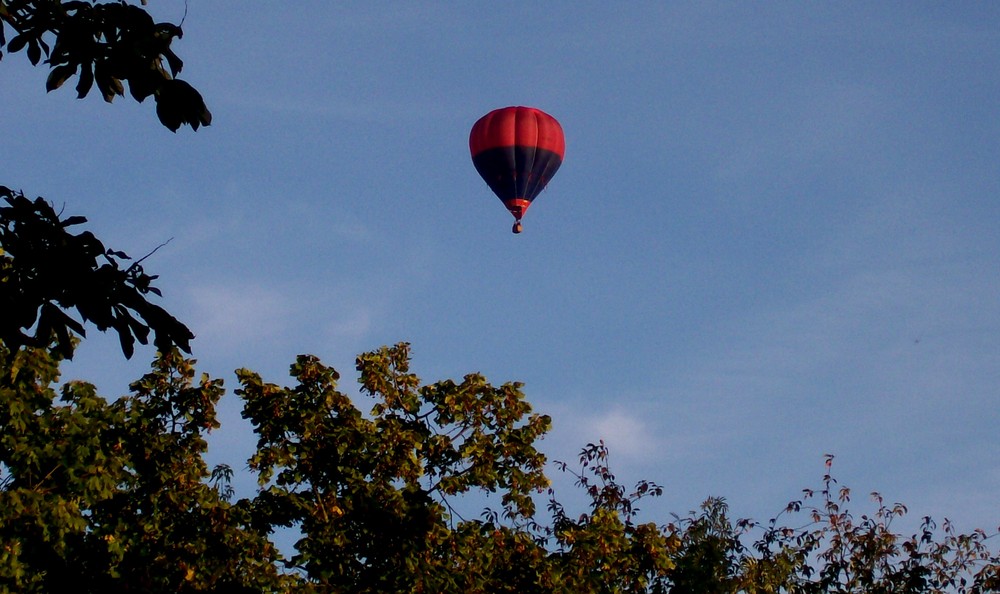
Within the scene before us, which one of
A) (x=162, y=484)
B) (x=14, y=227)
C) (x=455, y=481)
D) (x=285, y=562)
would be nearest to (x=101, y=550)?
(x=162, y=484)

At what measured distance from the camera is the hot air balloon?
148 ft

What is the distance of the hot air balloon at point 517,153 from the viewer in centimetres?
4522

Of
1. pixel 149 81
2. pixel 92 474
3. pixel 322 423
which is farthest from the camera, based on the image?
pixel 322 423

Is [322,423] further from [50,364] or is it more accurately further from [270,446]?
[50,364]

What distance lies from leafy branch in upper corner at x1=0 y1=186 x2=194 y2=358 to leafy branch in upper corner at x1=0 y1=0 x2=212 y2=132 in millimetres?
802

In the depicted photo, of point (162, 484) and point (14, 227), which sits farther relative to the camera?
point (162, 484)

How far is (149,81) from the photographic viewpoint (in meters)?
8.36

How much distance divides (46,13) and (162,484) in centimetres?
1405

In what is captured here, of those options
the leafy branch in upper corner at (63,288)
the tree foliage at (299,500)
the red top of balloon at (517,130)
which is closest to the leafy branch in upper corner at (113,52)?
the leafy branch in upper corner at (63,288)

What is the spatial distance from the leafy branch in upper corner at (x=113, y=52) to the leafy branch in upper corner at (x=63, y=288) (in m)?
0.80

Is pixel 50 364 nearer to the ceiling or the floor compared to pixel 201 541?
nearer to the ceiling

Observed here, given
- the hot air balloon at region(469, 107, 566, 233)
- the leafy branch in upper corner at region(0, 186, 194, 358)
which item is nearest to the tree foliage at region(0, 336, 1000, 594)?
the leafy branch in upper corner at region(0, 186, 194, 358)

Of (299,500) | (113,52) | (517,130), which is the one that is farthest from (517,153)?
(113,52)

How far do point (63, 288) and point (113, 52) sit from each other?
1.42m
